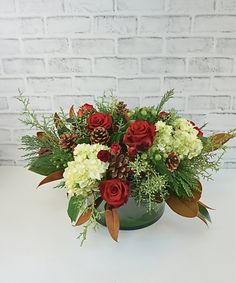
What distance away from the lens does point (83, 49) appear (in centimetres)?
131

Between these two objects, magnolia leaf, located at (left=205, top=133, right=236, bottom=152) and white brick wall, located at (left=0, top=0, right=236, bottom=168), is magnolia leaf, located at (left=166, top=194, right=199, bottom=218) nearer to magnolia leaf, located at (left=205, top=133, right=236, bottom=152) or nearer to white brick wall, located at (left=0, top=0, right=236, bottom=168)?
magnolia leaf, located at (left=205, top=133, right=236, bottom=152)

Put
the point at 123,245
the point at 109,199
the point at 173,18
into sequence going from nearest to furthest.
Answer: the point at 109,199
the point at 123,245
the point at 173,18

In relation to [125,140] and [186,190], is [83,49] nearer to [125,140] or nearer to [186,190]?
[125,140]

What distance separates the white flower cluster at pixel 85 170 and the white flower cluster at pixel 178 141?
147 millimetres

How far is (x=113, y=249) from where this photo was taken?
1044 millimetres

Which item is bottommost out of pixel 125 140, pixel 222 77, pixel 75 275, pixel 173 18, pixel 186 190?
pixel 75 275

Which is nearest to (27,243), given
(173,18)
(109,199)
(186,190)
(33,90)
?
(109,199)

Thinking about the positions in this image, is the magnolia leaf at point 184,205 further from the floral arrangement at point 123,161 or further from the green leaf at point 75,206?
the green leaf at point 75,206

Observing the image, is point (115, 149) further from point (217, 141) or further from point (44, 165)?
point (217, 141)

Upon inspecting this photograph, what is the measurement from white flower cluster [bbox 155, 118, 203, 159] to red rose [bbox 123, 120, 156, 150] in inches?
1.6

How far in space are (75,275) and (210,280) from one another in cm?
33

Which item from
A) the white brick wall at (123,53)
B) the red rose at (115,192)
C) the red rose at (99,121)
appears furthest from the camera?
the white brick wall at (123,53)

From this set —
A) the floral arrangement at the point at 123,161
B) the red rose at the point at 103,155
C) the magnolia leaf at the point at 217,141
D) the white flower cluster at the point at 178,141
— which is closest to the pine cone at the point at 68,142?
the floral arrangement at the point at 123,161

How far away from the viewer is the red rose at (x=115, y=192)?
3.05 ft
